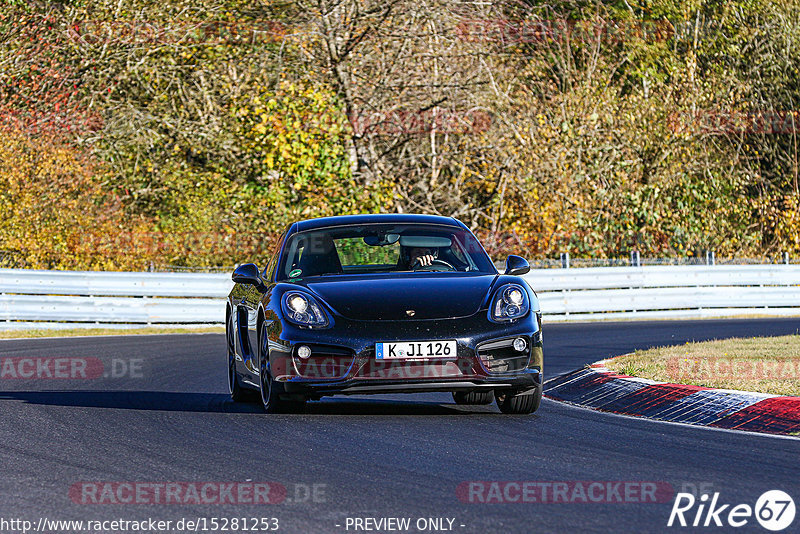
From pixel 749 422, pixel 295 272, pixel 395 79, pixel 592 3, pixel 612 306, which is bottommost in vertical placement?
pixel 612 306

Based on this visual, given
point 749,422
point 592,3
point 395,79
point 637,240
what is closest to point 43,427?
point 749,422

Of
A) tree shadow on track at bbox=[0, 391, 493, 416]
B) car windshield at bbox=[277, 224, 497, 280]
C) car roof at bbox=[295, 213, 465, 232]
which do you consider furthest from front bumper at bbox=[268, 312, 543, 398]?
car roof at bbox=[295, 213, 465, 232]

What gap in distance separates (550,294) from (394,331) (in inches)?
698

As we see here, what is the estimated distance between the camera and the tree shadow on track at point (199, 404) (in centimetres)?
1026

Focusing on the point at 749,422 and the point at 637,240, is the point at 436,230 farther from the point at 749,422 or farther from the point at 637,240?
the point at 637,240

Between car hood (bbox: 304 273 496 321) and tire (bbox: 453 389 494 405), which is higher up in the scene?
car hood (bbox: 304 273 496 321)

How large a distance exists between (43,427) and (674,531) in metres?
5.31

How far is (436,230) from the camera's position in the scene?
10.9 m

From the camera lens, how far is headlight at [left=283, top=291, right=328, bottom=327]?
30.7ft

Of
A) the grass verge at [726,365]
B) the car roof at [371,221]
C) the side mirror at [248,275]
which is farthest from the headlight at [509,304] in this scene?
the side mirror at [248,275]

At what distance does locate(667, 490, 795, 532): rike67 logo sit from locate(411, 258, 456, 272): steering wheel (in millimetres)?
4658

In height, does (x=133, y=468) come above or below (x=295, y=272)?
below

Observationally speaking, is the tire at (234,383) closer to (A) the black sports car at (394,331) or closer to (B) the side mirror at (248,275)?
(A) the black sports car at (394,331)

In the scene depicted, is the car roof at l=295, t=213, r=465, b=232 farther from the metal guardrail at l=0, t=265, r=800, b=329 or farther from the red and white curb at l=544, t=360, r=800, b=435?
the metal guardrail at l=0, t=265, r=800, b=329
